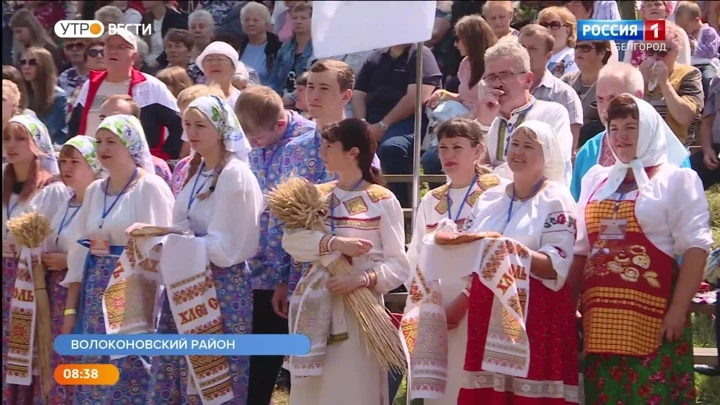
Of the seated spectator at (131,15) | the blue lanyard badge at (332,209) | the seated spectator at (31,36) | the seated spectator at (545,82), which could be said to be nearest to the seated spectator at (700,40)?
the seated spectator at (545,82)

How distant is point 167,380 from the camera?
6172 mm

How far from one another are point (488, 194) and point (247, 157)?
127 cm

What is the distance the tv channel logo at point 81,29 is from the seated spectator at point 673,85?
402cm

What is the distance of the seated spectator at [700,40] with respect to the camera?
338 inches

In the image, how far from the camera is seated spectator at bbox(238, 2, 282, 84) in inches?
403

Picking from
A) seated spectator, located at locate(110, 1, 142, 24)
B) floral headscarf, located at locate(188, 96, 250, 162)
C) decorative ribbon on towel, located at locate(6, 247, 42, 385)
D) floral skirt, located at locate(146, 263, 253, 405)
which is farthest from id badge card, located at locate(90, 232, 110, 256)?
seated spectator, located at locate(110, 1, 142, 24)

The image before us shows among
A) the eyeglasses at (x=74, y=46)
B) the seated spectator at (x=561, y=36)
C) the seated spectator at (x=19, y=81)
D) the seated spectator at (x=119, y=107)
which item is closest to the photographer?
the seated spectator at (x=119, y=107)

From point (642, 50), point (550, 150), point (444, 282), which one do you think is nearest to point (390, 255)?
point (444, 282)

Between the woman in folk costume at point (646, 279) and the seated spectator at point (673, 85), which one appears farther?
the seated spectator at point (673, 85)

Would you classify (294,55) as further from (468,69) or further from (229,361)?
(229,361)

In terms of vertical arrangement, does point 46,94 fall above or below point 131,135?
above

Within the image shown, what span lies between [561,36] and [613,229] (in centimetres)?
339

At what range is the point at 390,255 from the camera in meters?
5.90

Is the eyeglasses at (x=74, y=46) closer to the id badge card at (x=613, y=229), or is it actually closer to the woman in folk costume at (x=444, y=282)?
the woman in folk costume at (x=444, y=282)
